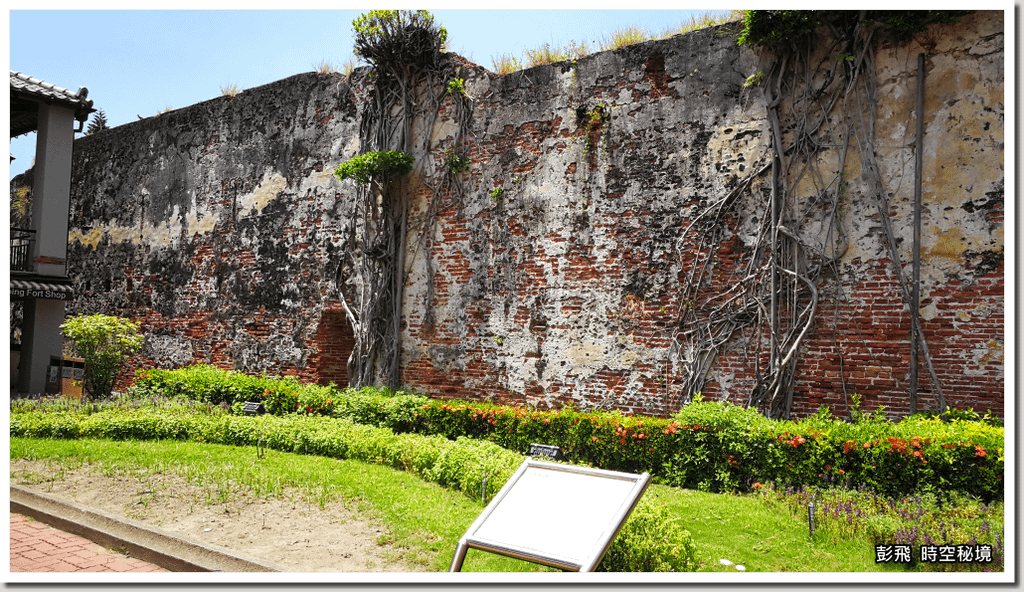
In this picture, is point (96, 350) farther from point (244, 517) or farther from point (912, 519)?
point (912, 519)

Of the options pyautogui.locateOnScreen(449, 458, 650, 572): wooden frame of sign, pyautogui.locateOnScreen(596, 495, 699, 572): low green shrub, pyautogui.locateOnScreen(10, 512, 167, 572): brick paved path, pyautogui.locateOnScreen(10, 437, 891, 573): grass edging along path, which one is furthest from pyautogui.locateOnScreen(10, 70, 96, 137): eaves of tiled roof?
pyautogui.locateOnScreen(596, 495, 699, 572): low green shrub

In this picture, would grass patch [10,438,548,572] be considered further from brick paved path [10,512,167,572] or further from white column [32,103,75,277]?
white column [32,103,75,277]

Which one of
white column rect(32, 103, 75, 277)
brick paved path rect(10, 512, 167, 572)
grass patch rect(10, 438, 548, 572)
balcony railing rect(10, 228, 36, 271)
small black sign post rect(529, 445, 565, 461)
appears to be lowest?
brick paved path rect(10, 512, 167, 572)

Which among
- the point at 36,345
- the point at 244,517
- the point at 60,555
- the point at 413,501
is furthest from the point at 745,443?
the point at 36,345

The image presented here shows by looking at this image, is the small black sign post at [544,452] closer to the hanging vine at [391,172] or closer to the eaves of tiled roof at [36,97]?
the hanging vine at [391,172]

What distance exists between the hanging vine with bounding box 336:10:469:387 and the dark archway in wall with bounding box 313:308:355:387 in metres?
0.42

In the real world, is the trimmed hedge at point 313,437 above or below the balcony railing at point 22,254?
below

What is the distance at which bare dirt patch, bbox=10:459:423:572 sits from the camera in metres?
4.37

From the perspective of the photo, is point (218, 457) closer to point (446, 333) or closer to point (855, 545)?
point (446, 333)

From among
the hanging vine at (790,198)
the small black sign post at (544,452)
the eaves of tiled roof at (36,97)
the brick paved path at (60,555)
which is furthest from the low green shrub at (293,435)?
the eaves of tiled roof at (36,97)

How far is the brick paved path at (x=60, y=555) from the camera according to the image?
4.41 metres

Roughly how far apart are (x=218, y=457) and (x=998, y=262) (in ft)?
25.7

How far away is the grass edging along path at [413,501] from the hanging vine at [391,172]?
2899 mm

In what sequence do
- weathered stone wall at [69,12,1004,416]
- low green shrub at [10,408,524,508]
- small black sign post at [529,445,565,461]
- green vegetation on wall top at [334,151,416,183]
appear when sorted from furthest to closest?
green vegetation on wall top at [334,151,416,183] < weathered stone wall at [69,12,1004,416] < low green shrub at [10,408,524,508] < small black sign post at [529,445,565,461]
